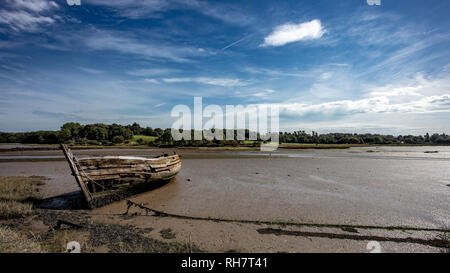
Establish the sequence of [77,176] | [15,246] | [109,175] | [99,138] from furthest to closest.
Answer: [99,138], [109,175], [77,176], [15,246]

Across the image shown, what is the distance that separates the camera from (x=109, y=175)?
1155cm

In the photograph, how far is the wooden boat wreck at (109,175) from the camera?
1050 cm

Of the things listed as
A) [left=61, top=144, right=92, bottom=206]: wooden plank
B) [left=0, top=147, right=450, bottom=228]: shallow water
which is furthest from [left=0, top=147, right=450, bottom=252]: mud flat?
[left=61, top=144, right=92, bottom=206]: wooden plank

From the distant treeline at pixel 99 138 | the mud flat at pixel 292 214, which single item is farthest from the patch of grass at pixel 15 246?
the distant treeline at pixel 99 138

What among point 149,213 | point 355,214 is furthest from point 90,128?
point 355,214

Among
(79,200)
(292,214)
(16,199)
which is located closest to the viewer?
(292,214)

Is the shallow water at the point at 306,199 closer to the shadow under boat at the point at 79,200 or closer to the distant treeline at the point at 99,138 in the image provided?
the shadow under boat at the point at 79,200

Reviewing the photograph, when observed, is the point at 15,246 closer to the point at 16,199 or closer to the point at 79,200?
the point at 79,200

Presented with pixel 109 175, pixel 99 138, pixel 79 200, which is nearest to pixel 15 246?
pixel 109 175

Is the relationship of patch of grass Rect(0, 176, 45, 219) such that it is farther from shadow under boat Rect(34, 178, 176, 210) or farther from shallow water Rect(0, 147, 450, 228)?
shallow water Rect(0, 147, 450, 228)

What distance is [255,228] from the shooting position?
7707 mm

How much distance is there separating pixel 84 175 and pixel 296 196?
1138 centimetres

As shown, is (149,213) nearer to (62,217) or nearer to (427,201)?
(62,217)

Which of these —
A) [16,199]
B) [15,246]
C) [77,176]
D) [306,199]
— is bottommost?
[306,199]
